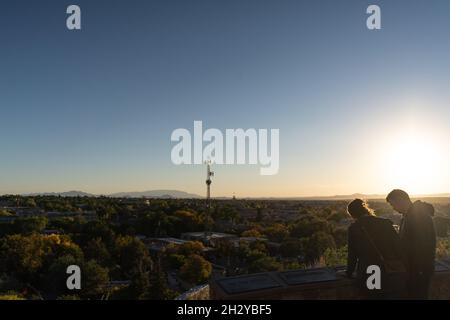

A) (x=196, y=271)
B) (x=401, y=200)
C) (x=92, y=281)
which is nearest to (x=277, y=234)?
(x=196, y=271)

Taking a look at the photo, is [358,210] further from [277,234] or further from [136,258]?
[277,234]

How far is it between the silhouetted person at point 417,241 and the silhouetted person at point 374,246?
0.41 ft

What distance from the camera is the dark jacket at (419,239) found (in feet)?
17.4

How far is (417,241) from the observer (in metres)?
5.32

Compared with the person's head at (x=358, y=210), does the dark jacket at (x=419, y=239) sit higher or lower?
lower

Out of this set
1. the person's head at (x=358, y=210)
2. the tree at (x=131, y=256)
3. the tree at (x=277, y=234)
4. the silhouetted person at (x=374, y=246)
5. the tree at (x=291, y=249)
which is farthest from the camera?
the tree at (x=277, y=234)

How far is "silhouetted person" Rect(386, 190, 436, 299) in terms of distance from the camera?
5.31 metres

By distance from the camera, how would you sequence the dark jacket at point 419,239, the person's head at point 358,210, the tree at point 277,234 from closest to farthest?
the dark jacket at point 419,239 < the person's head at point 358,210 < the tree at point 277,234

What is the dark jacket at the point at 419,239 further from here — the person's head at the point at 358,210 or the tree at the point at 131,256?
the tree at the point at 131,256

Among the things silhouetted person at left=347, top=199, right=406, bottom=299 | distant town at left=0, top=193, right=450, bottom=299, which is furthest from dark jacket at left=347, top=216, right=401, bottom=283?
distant town at left=0, top=193, right=450, bottom=299

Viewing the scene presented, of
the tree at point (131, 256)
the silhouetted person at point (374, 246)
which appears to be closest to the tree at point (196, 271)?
the tree at point (131, 256)
